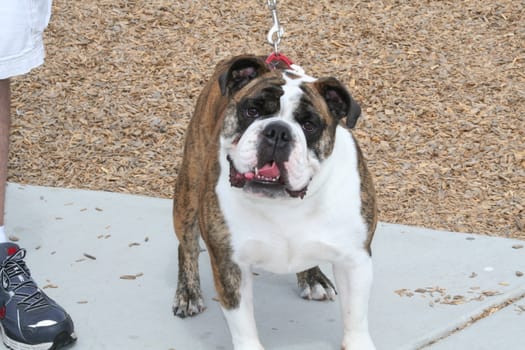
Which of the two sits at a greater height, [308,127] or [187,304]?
[308,127]

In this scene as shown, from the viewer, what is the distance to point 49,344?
14.4 feet

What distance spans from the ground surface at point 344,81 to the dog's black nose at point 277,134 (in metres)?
2.77

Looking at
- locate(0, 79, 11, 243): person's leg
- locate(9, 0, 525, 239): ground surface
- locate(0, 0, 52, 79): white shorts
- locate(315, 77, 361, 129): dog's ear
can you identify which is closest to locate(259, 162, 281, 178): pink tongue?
locate(315, 77, 361, 129): dog's ear

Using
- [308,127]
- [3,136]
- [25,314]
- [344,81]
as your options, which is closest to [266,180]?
[308,127]

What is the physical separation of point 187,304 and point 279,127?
1.56 m

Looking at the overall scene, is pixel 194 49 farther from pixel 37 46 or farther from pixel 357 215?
pixel 357 215

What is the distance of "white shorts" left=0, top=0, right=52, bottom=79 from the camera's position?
4.52m

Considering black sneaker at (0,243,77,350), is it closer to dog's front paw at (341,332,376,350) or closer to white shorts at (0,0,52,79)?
white shorts at (0,0,52,79)

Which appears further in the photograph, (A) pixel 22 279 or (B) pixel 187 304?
(B) pixel 187 304

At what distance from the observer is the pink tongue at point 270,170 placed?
363cm

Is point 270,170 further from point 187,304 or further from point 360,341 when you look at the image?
point 187,304

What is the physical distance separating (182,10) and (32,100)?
1.89 m

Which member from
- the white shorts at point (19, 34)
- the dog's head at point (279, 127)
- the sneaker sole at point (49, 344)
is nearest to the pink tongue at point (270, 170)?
the dog's head at point (279, 127)

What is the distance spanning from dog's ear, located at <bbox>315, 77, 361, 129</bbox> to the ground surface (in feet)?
7.81
